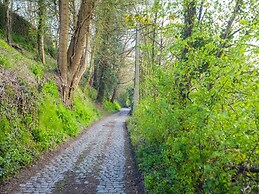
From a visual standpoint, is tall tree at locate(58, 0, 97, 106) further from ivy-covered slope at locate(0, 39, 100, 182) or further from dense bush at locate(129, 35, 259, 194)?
dense bush at locate(129, 35, 259, 194)

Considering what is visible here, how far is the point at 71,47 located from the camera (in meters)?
15.6

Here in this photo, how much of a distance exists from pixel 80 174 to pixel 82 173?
10 centimetres

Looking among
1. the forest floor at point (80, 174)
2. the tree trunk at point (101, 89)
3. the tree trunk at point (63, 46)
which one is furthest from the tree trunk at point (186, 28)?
the tree trunk at point (101, 89)

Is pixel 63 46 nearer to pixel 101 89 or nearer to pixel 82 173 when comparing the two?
pixel 82 173

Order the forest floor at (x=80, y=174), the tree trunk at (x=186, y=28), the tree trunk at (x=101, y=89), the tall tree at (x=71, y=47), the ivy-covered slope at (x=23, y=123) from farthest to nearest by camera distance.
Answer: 1. the tree trunk at (x=101, y=89)
2. the tall tree at (x=71, y=47)
3. the ivy-covered slope at (x=23, y=123)
4. the forest floor at (x=80, y=174)
5. the tree trunk at (x=186, y=28)

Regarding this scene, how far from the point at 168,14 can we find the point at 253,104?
4776 mm

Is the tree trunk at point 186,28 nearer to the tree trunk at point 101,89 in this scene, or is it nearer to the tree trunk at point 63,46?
the tree trunk at point 63,46

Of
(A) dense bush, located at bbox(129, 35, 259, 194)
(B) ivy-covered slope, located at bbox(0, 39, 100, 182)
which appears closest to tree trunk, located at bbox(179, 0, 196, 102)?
(A) dense bush, located at bbox(129, 35, 259, 194)

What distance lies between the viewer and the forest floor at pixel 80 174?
5707mm

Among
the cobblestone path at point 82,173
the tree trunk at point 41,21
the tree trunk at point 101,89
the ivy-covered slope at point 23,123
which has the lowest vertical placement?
the cobblestone path at point 82,173

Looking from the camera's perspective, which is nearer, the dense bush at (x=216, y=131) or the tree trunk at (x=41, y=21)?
the dense bush at (x=216, y=131)

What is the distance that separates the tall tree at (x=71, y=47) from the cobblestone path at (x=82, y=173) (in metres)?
5.54

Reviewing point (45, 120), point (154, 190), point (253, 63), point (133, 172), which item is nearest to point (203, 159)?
point (154, 190)

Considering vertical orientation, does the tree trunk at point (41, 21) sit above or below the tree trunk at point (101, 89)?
above
